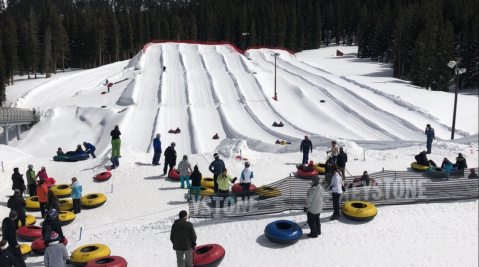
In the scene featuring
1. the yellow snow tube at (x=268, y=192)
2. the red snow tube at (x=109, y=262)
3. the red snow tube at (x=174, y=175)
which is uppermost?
the yellow snow tube at (x=268, y=192)

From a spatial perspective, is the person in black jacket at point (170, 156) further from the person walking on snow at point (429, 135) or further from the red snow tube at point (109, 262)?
the person walking on snow at point (429, 135)

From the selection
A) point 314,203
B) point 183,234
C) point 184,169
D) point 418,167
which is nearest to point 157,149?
point 184,169

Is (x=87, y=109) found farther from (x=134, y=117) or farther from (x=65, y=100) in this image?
(x=65, y=100)

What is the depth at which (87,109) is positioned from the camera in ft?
124

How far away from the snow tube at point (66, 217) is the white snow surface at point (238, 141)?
7.0 inches

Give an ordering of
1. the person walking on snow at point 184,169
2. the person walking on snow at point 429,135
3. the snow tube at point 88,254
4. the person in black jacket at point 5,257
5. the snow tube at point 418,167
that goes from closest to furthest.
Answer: the person in black jacket at point 5,257 → the snow tube at point 88,254 → the person walking on snow at point 184,169 → the snow tube at point 418,167 → the person walking on snow at point 429,135

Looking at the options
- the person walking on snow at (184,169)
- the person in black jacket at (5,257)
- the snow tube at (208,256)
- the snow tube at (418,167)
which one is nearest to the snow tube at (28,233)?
the person in black jacket at (5,257)

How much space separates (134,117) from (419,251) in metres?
31.3

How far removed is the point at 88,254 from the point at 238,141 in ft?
35.3

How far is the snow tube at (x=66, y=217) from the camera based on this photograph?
12336 mm

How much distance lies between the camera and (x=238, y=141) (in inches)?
749

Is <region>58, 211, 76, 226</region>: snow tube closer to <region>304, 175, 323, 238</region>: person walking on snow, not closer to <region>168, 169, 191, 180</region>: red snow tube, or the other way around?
<region>168, 169, 191, 180</region>: red snow tube

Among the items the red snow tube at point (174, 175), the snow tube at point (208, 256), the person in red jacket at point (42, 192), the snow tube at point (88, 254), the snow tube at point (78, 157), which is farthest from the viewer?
the snow tube at point (78, 157)

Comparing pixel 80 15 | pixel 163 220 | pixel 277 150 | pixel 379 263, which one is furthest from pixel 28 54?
pixel 379 263
